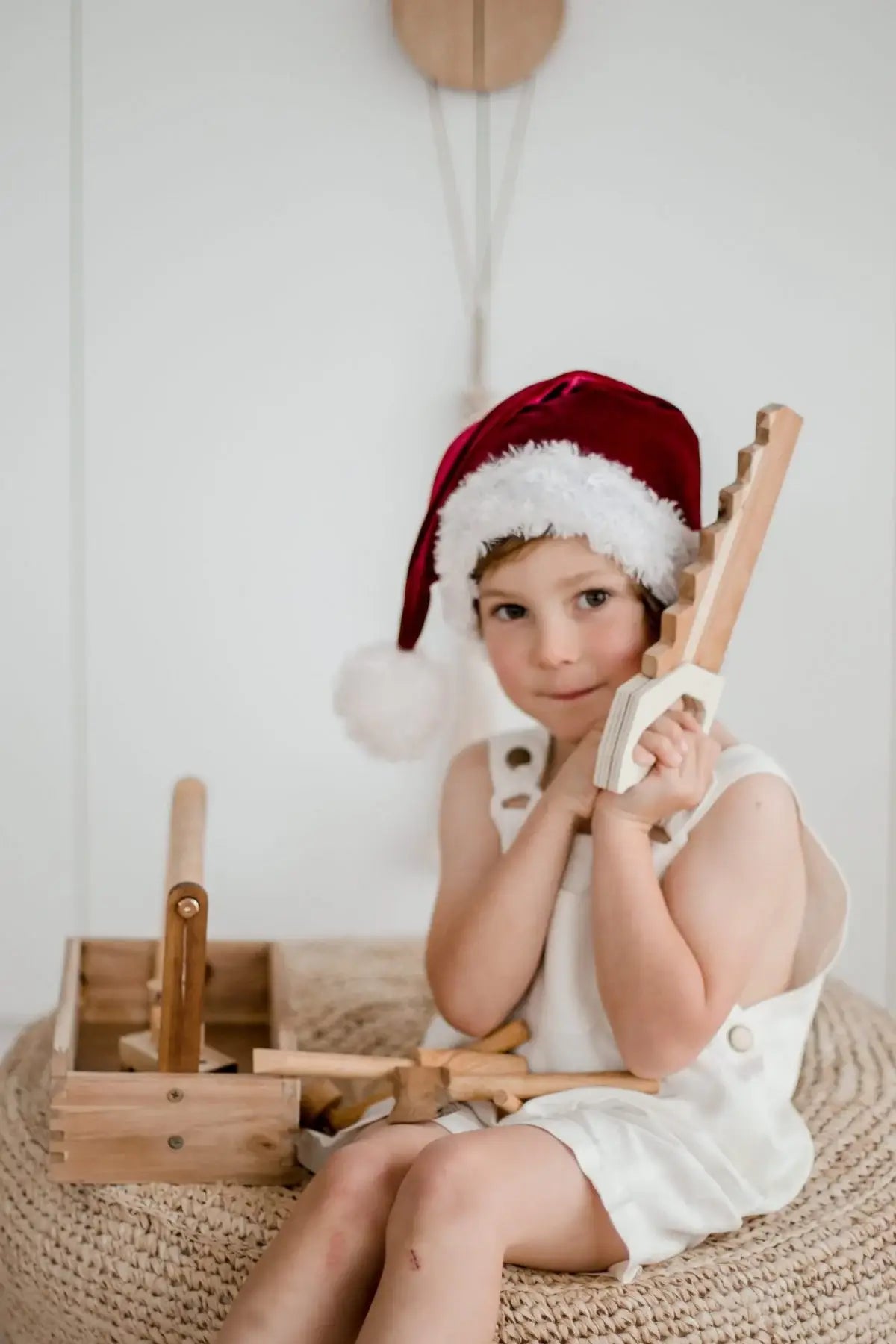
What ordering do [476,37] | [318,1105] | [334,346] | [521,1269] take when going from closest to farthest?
[521,1269], [318,1105], [476,37], [334,346]

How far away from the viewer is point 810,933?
3.94 feet

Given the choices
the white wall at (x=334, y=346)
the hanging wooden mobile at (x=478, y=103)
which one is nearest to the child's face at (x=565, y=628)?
the hanging wooden mobile at (x=478, y=103)

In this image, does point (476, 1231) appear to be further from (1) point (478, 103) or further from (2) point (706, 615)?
(1) point (478, 103)

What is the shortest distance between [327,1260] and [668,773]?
408 millimetres

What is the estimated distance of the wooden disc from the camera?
1.77 m

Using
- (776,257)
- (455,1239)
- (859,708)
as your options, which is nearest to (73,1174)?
(455,1239)

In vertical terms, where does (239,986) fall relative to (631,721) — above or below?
below

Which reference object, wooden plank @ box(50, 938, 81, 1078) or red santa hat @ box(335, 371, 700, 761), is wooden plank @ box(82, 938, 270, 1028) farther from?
red santa hat @ box(335, 371, 700, 761)

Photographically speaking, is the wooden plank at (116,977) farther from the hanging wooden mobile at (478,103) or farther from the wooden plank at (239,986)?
the hanging wooden mobile at (478,103)

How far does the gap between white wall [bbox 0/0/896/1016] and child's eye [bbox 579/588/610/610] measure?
820 mm

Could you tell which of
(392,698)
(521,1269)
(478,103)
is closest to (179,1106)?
(521,1269)

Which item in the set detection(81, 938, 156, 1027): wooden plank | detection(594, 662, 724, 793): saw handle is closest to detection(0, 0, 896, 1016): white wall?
detection(81, 938, 156, 1027): wooden plank

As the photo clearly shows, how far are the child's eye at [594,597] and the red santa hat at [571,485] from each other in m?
0.03

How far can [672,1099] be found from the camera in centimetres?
109
